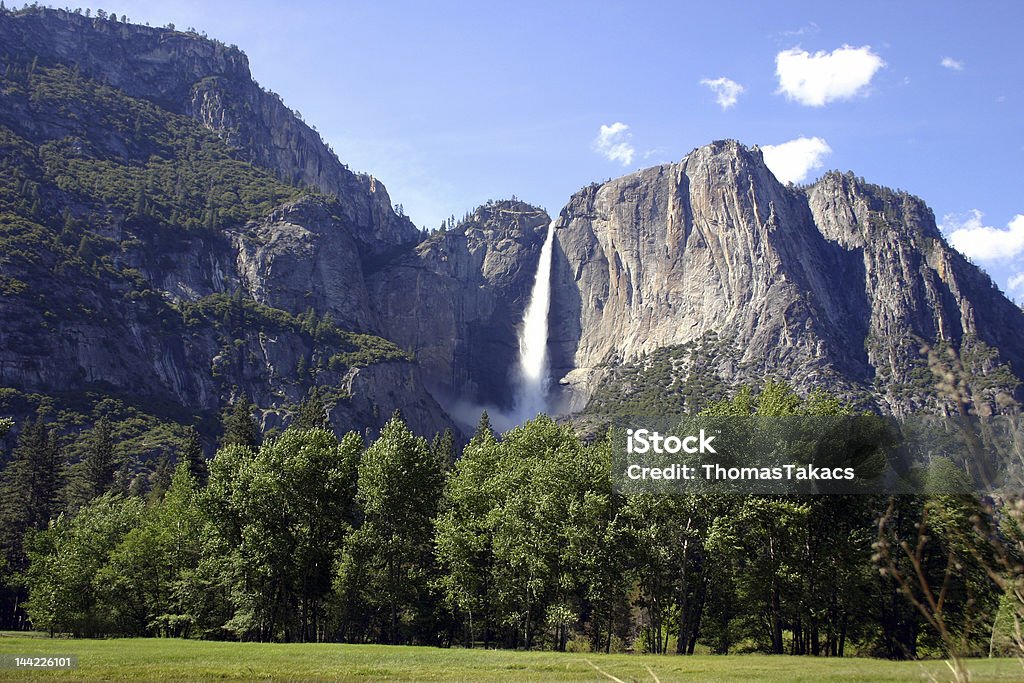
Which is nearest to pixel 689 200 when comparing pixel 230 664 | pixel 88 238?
pixel 88 238

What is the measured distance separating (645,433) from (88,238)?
129m

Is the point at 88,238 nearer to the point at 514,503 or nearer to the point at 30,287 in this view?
the point at 30,287

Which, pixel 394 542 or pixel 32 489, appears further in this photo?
pixel 32 489

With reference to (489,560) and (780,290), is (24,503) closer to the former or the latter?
(489,560)

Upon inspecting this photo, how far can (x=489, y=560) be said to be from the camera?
40438 mm

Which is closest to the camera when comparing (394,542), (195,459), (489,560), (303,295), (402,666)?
(402,666)

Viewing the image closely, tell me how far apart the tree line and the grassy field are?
268 inches

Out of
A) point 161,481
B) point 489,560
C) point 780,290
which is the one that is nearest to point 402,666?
point 489,560

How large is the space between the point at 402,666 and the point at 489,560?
49.7 ft

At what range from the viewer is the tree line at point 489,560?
36.3 meters

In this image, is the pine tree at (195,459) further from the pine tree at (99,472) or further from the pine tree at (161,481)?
the pine tree at (99,472)

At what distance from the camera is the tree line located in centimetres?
3631

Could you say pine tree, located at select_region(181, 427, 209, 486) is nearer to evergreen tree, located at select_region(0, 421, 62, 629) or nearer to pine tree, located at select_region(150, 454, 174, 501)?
pine tree, located at select_region(150, 454, 174, 501)

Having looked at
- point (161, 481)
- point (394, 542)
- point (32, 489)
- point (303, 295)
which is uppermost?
point (303, 295)
